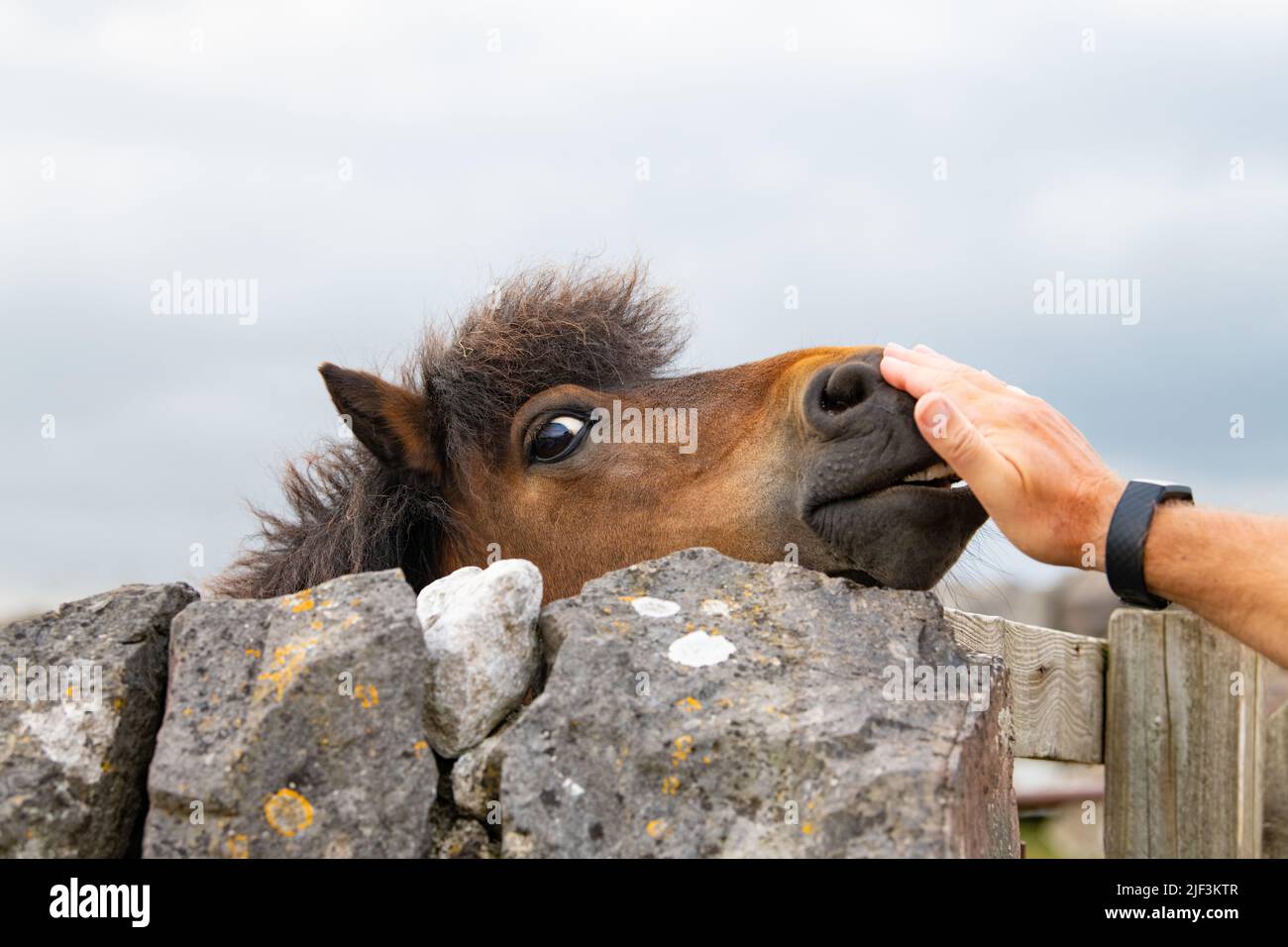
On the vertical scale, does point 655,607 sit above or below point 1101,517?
below

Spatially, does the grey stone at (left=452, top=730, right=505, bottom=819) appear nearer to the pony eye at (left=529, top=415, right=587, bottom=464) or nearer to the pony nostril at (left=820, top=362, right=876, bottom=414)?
the pony nostril at (left=820, top=362, right=876, bottom=414)

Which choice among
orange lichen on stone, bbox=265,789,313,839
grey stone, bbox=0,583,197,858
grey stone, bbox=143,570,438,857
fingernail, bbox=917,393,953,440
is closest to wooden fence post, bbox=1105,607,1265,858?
fingernail, bbox=917,393,953,440

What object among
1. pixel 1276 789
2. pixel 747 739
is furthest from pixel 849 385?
pixel 1276 789

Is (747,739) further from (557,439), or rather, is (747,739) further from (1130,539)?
(557,439)

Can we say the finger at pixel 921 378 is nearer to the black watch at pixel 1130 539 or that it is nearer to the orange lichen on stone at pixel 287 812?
the black watch at pixel 1130 539

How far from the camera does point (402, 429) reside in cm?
482

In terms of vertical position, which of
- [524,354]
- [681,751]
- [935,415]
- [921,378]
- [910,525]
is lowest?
[681,751]

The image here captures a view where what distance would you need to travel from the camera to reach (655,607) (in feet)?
9.65

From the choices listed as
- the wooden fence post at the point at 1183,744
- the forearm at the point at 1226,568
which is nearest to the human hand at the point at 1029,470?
the forearm at the point at 1226,568

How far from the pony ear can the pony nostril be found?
72.9 inches

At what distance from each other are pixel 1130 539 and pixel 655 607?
1.34 meters

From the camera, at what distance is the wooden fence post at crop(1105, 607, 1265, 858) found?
4422 mm

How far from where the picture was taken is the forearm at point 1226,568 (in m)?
3.07
